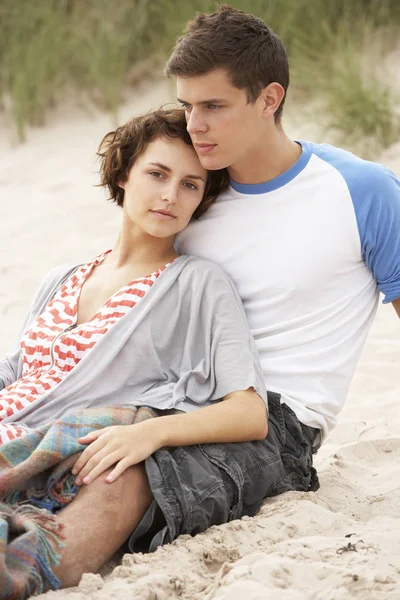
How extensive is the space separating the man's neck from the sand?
1016 mm

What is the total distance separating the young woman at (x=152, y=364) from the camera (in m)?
2.45

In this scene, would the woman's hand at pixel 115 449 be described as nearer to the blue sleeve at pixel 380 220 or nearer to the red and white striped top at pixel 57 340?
the red and white striped top at pixel 57 340

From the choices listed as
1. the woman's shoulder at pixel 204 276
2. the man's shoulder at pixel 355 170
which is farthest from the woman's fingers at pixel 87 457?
the man's shoulder at pixel 355 170

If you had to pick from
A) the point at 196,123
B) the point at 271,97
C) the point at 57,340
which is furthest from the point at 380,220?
the point at 57,340

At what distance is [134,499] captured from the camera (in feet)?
7.91

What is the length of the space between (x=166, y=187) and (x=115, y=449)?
863 mm

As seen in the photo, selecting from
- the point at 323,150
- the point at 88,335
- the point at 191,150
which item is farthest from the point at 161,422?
the point at 323,150

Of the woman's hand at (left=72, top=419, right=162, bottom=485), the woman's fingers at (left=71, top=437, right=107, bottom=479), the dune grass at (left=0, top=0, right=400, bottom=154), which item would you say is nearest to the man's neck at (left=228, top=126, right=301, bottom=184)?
the woman's hand at (left=72, top=419, right=162, bottom=485)

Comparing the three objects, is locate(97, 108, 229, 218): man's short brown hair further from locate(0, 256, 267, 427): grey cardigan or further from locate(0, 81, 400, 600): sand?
locate(0, 81, 400, 600): sand

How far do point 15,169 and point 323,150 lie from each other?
4786 millimetres

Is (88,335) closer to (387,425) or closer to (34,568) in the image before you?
(34,568)

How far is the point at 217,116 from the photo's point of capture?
9.32ft

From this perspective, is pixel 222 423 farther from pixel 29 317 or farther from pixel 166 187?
pixel 29 317

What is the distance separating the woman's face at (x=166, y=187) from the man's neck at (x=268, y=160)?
0.48ft
